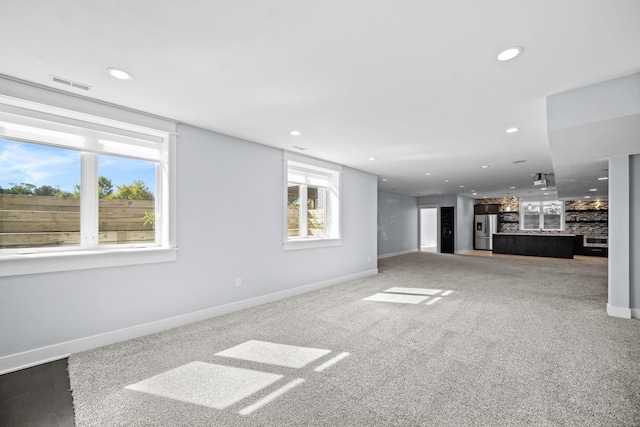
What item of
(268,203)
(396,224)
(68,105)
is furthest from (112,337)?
(396,224)

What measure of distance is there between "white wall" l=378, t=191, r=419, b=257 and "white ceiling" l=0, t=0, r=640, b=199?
6989 mm

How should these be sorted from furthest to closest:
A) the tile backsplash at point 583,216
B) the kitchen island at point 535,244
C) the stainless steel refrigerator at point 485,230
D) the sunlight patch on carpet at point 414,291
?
1. the stainless steel refrigerator at point 485,230
2. the tile backsplash at point 583,216
3. the kitchen island at point 535,244
4. the sunlight patch on carpet at point 414,291

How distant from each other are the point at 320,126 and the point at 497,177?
19.9 feet

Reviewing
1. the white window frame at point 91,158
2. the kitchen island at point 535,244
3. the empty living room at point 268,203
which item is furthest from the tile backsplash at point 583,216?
the white window frame at point 91,158

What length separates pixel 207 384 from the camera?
2.32 meters

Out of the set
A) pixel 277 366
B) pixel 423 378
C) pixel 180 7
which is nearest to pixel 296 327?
pixel 277 366

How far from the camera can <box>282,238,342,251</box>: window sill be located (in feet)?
16.7

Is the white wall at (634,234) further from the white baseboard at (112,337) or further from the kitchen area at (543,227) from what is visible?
the kitchen area at (543,227)

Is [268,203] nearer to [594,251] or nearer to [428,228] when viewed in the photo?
[428,228]

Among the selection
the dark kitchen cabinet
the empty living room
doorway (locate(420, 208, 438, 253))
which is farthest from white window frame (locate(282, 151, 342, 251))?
the dark kitchen cabinet

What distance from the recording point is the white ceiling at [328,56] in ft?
5.75

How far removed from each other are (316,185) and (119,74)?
12.8 feet

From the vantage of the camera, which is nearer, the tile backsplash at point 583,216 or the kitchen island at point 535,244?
the kitchen island at point 535,244

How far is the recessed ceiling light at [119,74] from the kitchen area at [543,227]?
1280 centimetres
